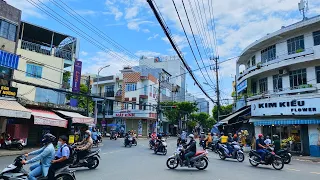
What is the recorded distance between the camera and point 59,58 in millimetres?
24625

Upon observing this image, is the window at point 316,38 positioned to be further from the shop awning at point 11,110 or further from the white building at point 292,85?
the shop awning at point 11,110

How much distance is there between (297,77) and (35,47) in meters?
23.5

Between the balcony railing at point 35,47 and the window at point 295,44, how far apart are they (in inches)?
869

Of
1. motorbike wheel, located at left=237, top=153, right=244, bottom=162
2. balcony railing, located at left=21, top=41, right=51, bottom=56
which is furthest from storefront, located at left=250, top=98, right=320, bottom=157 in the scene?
balcony railing, located at left=21, top=41, right=51, bottom=56

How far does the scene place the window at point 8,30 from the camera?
18219 millimetres

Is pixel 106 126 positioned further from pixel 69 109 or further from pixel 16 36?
pixel 16 36

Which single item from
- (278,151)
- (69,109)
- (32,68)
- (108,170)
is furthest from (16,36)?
(278,151)

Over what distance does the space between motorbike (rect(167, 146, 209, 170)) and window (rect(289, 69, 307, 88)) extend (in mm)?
14581

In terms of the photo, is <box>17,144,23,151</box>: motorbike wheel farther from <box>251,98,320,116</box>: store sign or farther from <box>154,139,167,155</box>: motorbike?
<box>251,98,320,116</box>: store sign

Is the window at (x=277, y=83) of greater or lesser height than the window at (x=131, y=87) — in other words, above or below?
below

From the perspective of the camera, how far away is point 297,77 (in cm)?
2125

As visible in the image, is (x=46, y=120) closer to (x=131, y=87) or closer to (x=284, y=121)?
(x=284, y=121)

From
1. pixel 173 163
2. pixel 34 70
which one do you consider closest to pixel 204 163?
pixel 173 163

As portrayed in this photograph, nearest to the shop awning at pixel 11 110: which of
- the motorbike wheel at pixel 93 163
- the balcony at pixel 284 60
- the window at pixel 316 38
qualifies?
the motorbike wheel at pixel 93 163
